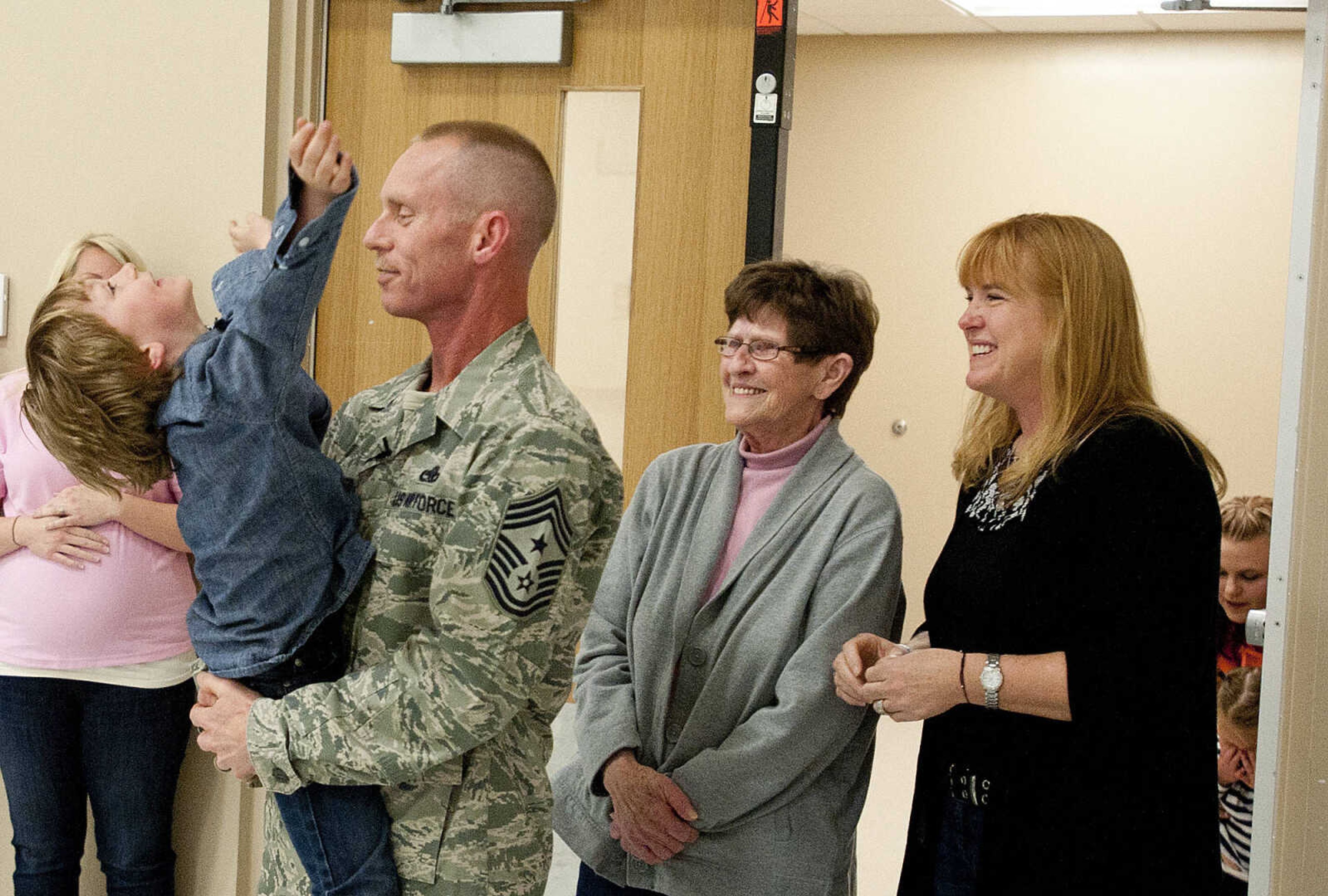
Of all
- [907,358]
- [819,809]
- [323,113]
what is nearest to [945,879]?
[819,809]

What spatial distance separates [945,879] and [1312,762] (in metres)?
Result: 0.70

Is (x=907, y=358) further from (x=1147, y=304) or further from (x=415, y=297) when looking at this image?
(x=415, y=297)

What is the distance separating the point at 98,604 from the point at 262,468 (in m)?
1.11

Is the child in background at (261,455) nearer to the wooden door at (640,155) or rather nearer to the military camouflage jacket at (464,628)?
the military camouflage jacket at (464,628)

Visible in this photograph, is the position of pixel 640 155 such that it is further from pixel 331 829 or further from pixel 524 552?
pixel 331 829

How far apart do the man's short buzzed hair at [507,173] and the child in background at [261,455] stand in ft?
0.49

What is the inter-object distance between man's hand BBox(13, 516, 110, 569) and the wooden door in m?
0.65

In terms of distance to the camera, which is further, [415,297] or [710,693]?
[710,693]

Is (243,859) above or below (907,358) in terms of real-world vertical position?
below

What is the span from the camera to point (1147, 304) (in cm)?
511

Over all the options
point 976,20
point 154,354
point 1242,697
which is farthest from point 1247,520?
point 976,20

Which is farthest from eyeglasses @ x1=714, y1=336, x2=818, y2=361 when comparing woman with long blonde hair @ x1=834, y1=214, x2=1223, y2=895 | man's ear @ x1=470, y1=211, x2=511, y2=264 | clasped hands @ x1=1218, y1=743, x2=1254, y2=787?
clasped hands @ x1=1218, y1=743, x2=1254, y2=787

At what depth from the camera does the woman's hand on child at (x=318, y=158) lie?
53.2 inches

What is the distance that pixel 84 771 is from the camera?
2.38m
